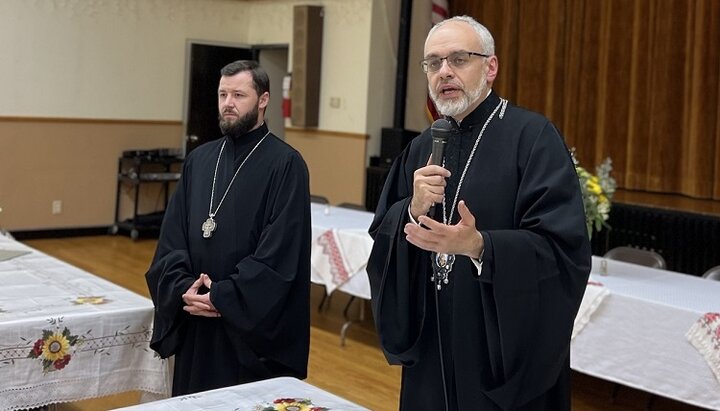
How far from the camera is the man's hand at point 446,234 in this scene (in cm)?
196

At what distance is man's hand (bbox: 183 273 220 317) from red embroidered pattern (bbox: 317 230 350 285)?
2650 millimetres

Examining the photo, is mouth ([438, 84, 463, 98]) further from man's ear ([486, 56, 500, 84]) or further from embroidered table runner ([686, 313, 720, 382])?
embroidered table runner ([686, 313, 720, 382])

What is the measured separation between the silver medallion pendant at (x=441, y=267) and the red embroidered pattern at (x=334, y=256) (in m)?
3.66

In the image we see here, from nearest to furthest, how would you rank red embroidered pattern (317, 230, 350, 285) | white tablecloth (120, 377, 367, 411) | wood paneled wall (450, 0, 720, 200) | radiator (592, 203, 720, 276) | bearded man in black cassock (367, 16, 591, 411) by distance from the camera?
bearded man in black cassock (367, 16, 591, 411) → white tablecloth (120, 377, 367, 411) → red embroidered pattern (317, 230, 350, 285) → radiator (592, 203, 720, 276) → wood paneled wall (450, 0, 720, 200)

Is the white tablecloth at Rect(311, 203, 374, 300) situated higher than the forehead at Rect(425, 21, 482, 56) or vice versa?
the forehead at Rect(425, 21, 482, 56)

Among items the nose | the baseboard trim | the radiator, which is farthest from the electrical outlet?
the nose

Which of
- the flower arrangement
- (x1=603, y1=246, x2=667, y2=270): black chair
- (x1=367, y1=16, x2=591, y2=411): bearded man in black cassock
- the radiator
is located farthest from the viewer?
the radiator

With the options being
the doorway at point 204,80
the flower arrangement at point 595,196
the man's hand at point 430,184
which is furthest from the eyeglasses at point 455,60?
the doorway at point 204,80

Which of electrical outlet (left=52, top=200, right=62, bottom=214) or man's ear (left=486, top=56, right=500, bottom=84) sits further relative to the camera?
electrical outlet (left=52, top=200, right=62, bottom=214)

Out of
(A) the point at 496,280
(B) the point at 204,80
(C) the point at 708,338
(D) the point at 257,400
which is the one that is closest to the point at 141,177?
(B) the point at 204,80

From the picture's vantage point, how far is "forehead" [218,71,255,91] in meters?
3.38

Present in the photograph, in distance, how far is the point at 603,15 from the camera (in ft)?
28.3

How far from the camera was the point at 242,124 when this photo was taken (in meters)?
3.47

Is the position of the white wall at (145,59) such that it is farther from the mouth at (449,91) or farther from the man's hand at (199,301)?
the mouth at (449,91)
